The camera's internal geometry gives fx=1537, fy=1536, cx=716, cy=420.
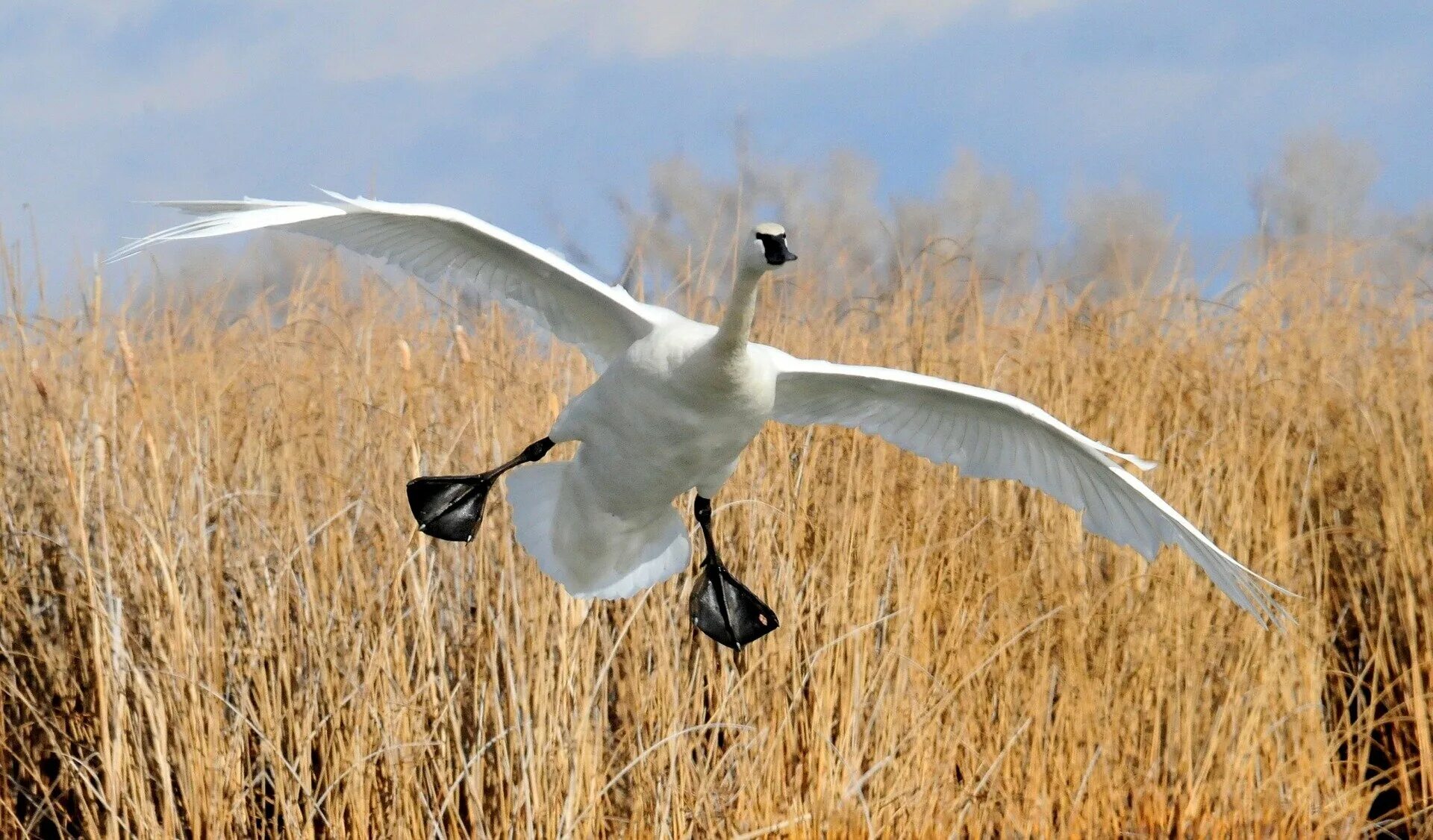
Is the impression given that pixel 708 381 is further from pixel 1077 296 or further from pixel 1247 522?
pixel 1077 296

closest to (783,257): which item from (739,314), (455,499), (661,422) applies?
(739,314)

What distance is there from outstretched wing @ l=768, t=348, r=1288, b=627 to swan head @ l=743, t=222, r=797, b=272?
48 centimetres

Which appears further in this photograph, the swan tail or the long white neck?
the swan tail

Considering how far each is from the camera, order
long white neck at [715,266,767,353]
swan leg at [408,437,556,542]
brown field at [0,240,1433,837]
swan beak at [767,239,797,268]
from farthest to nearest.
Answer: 1. brown field at [0,240,1433,837]
2. swan leg at [408,437,556,542]
3. long white neck at [715,266,767,353]
4. swan beak at [767,239,797,268]

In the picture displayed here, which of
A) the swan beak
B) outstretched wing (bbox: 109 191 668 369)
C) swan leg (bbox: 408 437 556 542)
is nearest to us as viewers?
the swan beak

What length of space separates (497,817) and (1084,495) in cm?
133

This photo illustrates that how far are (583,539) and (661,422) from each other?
45 cm

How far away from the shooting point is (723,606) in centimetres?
292

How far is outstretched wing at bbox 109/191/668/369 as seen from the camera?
2438mm

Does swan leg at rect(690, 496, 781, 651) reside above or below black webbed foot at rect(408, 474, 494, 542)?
below

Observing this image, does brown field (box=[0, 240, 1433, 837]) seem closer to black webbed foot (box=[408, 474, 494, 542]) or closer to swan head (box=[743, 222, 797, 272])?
black webbed foot (box=[408, 474, 494, 542])

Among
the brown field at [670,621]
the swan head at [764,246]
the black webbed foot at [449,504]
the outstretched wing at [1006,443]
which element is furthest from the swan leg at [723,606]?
the swan head at [764,246]

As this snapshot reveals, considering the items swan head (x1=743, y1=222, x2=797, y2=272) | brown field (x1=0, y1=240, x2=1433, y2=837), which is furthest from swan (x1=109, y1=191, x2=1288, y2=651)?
brown field (x1=0, y1=240, x2=1433, y2=837)

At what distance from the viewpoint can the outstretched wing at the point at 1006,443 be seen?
282 centimetres
